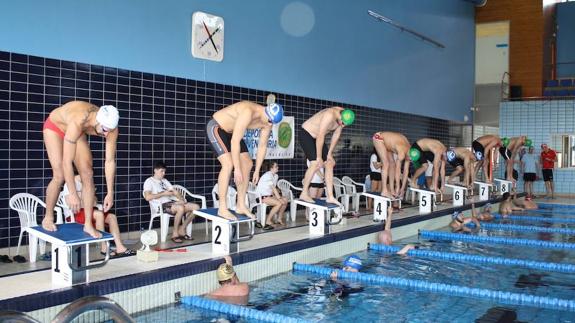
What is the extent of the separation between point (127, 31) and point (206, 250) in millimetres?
2974

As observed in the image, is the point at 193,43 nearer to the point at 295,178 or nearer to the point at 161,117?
the point at 161,117

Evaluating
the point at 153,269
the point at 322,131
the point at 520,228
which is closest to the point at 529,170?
the point at 520,228

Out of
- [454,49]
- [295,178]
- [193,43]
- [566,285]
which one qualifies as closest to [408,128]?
[454,49]

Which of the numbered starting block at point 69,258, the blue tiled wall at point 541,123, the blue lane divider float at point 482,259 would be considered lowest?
the blue lane divider float at point 482,259

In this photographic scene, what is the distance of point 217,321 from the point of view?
14.6 feet

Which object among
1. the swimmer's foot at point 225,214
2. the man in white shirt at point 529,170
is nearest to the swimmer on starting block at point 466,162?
the man in white shirt at point 529,170

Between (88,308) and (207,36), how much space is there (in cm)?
579

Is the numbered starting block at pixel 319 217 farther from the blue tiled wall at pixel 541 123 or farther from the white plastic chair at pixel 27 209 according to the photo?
the blue tiled wall at pixel 541 123

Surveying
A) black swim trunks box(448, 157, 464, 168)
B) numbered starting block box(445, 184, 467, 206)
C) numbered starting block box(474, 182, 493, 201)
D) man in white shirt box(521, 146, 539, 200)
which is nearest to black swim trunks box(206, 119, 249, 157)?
numbered starting block box(445, 184, 467, 206)

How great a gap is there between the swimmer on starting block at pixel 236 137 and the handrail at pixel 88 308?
2.54 m

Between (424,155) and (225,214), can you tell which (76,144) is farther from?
(424,155)

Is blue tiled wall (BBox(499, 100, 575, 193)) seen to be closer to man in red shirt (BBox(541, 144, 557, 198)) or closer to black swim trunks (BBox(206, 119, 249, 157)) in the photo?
man in red shirt (BBox(541, 144, 557, 198))

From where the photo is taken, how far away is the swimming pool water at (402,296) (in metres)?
4.62

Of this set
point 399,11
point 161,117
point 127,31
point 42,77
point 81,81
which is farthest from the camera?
point 399,11
